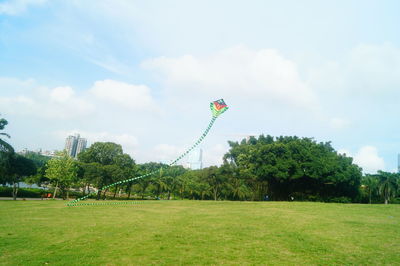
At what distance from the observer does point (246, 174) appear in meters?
45.2

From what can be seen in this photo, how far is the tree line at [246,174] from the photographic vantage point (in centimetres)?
3922

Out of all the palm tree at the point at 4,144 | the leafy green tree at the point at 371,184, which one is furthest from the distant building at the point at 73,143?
the leafy green tree at the point at 371,184

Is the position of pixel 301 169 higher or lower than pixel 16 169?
higher

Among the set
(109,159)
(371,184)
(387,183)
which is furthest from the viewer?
→ (371,184)

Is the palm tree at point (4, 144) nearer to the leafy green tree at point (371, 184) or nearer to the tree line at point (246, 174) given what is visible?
the tree line at point (246, 174)

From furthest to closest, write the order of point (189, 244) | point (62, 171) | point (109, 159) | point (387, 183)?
point (387, 183)
point (109, 159)
point (62, 171)
point (189, 244)

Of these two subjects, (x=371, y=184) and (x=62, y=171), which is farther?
(x=371, y=184)

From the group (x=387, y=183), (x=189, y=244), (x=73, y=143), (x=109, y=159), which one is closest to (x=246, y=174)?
(x=109, y=159)

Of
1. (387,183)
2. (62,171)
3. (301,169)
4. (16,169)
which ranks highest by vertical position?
(301,169)

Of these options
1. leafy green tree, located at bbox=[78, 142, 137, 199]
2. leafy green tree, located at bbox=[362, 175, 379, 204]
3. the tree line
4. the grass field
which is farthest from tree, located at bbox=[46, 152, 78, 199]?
leafy green tree, located at bbox=[362, 175, 379, 204]

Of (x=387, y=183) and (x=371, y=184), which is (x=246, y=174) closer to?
(x=371, y=184)

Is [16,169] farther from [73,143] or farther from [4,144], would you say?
[73,143]

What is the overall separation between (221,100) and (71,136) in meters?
202

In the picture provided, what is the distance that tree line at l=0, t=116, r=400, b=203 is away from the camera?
39.2m
